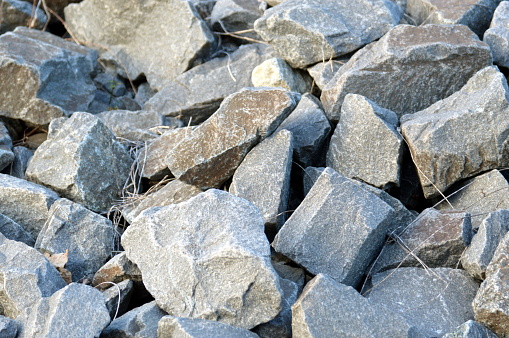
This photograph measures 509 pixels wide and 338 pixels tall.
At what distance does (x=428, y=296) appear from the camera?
283 cm

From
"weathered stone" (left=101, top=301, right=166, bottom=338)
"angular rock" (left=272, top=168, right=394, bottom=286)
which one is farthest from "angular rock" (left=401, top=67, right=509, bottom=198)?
"weathered stone" (left=101, top=301, right=166, bottom=338)

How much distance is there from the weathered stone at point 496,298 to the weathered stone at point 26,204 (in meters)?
2.31

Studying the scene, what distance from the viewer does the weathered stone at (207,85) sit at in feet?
15.4

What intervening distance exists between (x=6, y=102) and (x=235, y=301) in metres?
2.65

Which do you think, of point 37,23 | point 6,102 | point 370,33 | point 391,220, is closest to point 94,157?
point 6,102

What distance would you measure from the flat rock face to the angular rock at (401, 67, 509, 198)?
110 cm

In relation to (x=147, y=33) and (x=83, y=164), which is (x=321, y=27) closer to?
(x=147, y=33)

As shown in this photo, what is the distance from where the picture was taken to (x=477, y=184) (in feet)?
11.1

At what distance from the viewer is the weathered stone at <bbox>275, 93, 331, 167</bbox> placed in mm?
3674

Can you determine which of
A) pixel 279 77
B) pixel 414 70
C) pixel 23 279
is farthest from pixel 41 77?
pixel 414 70

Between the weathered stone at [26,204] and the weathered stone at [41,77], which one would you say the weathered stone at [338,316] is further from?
the weathered stone at [41,77]

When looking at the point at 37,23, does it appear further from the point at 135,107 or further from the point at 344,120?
the point at 344,120

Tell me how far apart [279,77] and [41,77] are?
66.2 inches

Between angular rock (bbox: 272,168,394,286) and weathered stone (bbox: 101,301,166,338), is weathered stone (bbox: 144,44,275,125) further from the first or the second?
weathered stone (bbox: 101,301,166,338)
